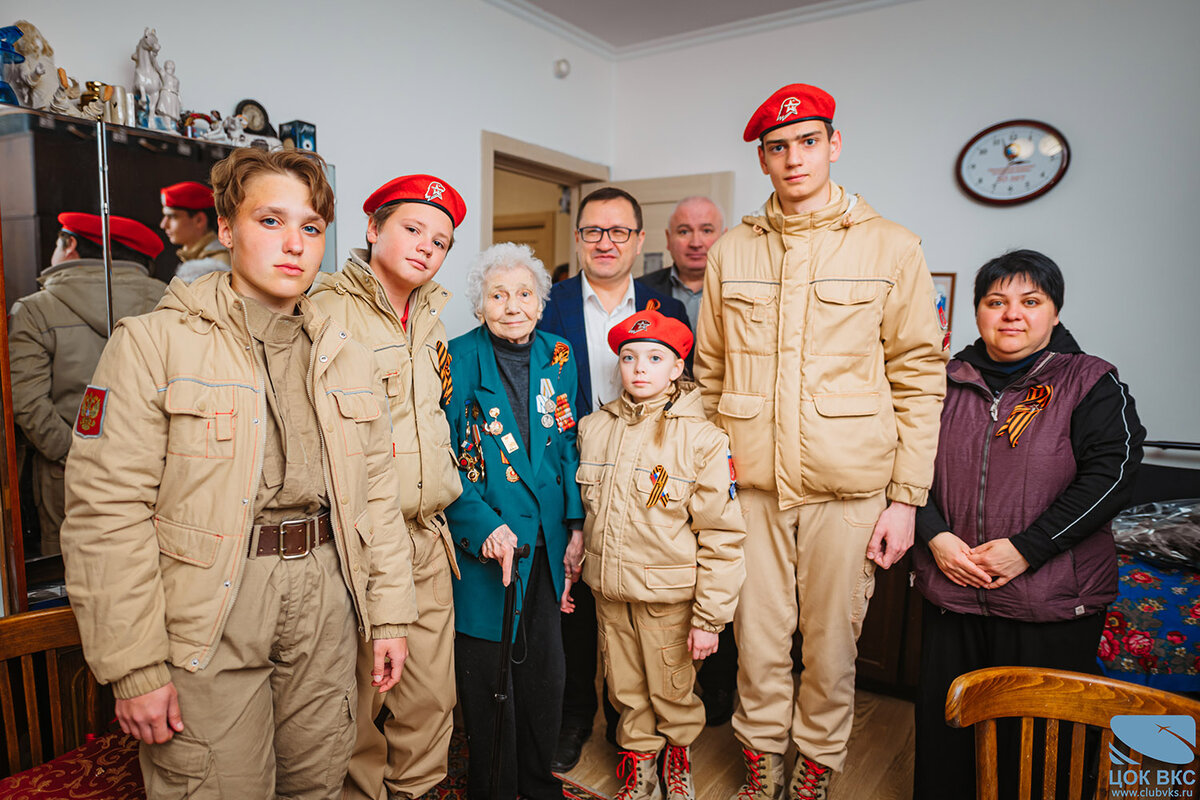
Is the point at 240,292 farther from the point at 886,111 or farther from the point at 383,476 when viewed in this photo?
the point at 886,111

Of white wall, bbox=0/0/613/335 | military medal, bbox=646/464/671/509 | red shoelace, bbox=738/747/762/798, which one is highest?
white wall, bbox=0/0/613/335

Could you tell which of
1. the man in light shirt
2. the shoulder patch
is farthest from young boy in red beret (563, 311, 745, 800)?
the shoulder patch

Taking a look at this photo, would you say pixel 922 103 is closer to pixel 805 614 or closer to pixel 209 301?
pixel 805 614

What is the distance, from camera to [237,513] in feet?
4.11

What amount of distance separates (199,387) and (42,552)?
37.5 inches

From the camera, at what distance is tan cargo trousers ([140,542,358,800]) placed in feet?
4.06

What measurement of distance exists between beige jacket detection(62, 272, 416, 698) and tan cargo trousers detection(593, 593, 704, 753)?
94 centimetres

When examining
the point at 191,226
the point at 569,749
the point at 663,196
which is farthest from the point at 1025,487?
the point at 663,196

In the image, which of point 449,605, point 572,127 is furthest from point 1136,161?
point 449,605

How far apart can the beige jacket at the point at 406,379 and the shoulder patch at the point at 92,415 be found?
51cm

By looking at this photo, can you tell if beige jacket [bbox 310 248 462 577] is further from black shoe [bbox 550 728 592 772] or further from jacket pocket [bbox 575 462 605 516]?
black shoe [bbox 550 728 592 772]

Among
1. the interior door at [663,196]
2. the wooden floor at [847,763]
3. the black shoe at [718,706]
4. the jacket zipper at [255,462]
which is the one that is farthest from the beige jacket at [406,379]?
the interior door at [663,196]

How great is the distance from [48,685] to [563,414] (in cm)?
125

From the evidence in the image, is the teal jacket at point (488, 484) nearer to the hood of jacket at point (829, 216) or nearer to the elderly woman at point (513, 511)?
the elderly woman at point (513, 511)
